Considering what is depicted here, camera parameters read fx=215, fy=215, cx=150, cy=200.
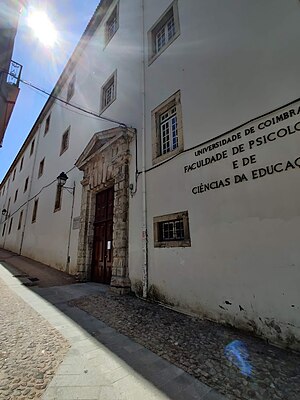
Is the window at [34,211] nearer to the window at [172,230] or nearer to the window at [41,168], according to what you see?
the window at [41,168]

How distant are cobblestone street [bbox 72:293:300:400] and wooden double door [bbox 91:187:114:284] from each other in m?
2.42

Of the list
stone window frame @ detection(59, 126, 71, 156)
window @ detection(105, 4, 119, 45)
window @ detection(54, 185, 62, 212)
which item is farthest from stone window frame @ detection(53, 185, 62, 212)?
window @ detection(105, 4, 119, 45)

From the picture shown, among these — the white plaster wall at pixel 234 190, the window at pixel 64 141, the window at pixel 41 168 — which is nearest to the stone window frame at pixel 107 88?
the white plaster wall at pixel 234 190

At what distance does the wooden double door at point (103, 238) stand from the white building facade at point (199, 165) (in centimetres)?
6

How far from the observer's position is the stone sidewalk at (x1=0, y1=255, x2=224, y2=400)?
5.94 feet

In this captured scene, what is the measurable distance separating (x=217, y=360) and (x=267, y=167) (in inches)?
105

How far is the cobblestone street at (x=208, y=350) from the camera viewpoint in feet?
6.37

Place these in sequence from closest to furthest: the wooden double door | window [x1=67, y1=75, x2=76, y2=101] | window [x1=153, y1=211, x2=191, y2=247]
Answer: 1. window [x1=153, y1=211, x2=191, y2=247]
2. the wooden double door
3. window [x1=67, y1=75, x2=76, y2=101]

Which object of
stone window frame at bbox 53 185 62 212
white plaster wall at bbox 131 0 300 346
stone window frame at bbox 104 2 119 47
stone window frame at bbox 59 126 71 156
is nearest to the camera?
white plaster wall at bbox 131 0 300 346

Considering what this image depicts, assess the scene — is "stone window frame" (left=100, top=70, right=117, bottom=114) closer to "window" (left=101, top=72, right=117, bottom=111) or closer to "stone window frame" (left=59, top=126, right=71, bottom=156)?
"window" (left=101, top=72, right=117, bottom=111)

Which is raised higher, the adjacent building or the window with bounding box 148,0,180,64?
the window with bounding box 148,0,180,64

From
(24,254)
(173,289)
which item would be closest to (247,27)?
(173,289)

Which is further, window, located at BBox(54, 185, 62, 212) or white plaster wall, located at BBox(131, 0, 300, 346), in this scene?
window, located at BBox(54, 185, 62, 212)

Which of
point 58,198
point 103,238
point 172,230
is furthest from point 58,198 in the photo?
point 172,230
